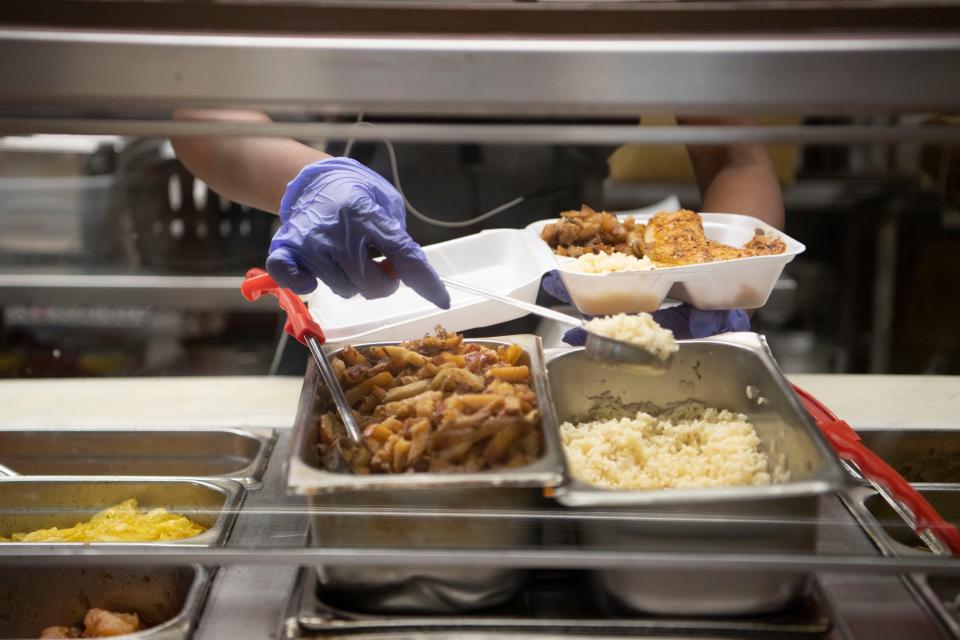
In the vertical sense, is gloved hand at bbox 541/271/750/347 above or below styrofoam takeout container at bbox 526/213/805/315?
below

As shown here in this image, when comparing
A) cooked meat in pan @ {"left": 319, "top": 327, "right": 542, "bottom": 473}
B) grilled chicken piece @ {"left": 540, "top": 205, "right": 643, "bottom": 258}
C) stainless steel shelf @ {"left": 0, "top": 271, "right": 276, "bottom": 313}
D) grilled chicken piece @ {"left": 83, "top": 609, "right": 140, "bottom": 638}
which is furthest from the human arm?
stainless steel shelf @ {"left": 0, "top": 271, "right": 276, "bottom": 313}

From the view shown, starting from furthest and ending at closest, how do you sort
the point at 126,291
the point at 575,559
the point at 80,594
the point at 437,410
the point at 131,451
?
the point at 126,291 → the point at 131,451 → the point at 80,594 → the point at 437,410 → the point at 575,559

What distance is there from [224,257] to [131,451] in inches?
109

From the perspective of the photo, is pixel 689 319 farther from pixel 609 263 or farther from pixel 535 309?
pixel 535 309

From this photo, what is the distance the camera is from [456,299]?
1949 millimetres

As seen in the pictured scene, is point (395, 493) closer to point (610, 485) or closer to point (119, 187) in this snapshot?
point (610, 485)

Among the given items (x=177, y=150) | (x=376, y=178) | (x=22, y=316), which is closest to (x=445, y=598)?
(x=376, y=178)

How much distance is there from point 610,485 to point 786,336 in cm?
389

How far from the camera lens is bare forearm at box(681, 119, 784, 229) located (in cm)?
232

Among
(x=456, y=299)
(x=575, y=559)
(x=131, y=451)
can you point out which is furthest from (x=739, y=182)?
(x=131, y=451)

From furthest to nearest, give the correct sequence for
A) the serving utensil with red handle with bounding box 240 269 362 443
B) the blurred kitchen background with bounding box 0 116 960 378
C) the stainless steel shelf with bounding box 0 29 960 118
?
the blurred kitchen background with bounding box 0 116 960 378, the serving utensil with red handle with bounding box 240 269 362 443, the stainless steel shelf with bounding box 0 29 960 118

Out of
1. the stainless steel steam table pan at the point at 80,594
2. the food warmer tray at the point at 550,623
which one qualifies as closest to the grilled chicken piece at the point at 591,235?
the food warmer tray at the point at 550,623

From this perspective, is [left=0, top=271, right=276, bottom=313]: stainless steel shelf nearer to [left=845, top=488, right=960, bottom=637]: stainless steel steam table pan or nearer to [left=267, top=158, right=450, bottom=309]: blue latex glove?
[left=267, top=158, right=450, bottom=309]: blue latex glove

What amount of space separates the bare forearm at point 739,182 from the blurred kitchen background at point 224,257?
1444 millimetres
